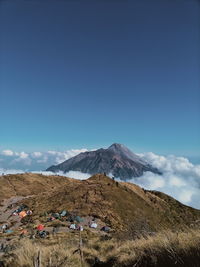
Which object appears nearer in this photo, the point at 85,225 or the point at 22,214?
the point at 85,225

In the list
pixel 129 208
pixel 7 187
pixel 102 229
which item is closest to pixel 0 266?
pixel 102 229

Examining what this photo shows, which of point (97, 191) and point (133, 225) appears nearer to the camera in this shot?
point (133, 225)

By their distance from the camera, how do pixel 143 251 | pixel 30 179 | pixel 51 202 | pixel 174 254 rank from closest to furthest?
pixel 174 254
pixel 143 251
pixel 51 202
pixel 30 179

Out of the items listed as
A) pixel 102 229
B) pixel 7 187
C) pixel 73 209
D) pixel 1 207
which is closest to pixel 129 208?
pixel 73 209

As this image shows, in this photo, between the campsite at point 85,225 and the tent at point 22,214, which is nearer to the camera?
the campsite at point 85,225

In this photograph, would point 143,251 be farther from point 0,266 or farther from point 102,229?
point 102,229

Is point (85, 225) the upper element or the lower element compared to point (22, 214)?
lower

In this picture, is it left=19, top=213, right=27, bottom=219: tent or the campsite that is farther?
left=19, top=213, right=27, bottom=219: tent

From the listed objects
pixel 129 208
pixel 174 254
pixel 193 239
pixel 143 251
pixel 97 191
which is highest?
pixel 193 239

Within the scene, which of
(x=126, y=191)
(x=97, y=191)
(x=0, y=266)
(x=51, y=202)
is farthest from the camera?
(x=126, y=191)

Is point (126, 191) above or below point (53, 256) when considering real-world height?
below
